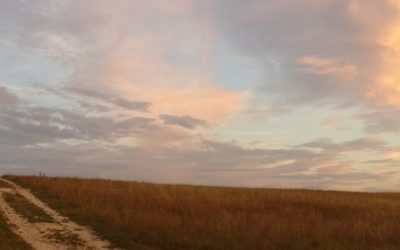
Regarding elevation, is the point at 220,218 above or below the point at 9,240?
above

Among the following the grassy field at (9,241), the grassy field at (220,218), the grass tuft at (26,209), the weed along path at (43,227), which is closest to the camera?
the grassy field at (9,241)

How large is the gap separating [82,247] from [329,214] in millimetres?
13212

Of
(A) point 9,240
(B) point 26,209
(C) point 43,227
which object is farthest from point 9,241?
(B) point 26,209

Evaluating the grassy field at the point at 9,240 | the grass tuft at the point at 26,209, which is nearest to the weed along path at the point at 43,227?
the grass tuft at the point at 26,209

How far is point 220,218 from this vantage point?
20641mm

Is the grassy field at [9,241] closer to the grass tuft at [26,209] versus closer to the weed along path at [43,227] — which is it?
the weed along path at [43,227]

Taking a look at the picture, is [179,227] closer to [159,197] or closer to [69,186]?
[159,197]

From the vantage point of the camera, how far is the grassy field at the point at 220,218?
1694 centimetres

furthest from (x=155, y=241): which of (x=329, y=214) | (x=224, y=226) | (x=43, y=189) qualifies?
(x=43, y=189)

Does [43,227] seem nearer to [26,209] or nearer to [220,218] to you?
[26,209]

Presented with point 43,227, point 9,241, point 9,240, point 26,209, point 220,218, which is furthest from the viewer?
point 26,209

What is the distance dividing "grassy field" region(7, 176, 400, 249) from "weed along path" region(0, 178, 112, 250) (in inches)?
26.8

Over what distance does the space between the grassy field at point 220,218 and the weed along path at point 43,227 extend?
0.68 m

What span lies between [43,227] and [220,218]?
22.8 feet
